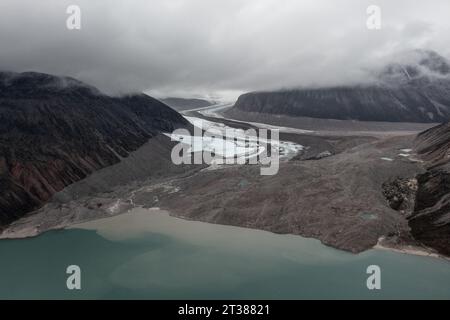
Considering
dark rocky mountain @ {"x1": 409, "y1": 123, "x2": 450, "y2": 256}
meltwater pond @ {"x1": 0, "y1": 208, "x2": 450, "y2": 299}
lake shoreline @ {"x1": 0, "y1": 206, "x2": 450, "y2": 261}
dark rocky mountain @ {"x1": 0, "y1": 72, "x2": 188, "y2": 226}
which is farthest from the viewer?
dark rocky mountain @ {"x1": 0, "y1": 72, "x2": 188, "y2": 226}

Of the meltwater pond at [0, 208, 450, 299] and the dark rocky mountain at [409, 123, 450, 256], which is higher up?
the dark rocky mountain at [409, 123, 450, 256]

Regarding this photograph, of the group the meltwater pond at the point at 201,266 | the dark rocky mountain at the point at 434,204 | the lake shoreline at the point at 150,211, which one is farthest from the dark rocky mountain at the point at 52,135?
the dark rocky mountain at the point at 434,204

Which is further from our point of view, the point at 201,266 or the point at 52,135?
the point at 52,135

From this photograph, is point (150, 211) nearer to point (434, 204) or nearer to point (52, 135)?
point (52, 135)

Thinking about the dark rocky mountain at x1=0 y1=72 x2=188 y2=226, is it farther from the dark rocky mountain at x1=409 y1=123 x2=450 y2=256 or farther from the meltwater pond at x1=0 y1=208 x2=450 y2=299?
the dark rocky mountain at x1=409 y1=123 x2=450 y2=256

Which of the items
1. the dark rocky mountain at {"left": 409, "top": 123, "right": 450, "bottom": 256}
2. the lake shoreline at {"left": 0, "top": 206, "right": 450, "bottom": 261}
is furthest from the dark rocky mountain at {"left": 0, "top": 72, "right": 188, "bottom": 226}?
the dark rocky mountain at {"left": 409, "top": 123, "right": 450, "bottom": 256}

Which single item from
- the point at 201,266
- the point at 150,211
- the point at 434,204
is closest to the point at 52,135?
the point at 150,211

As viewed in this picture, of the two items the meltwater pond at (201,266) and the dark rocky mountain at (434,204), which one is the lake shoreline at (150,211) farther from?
the dark rocky mountain at (434,204)

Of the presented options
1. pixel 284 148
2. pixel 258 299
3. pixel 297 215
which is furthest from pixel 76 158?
pixel 284 148
